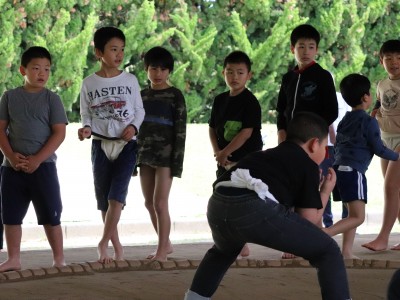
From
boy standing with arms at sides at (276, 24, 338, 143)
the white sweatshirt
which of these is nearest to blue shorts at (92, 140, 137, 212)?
the white sweatshirt

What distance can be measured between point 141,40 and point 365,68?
3.52m

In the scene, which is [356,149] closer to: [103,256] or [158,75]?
[158,75]

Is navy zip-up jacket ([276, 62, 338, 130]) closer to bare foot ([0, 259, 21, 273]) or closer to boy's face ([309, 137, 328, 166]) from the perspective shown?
boy's face ([309, 137, 328, 166])

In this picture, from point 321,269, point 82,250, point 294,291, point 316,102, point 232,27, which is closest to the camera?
point 321,269

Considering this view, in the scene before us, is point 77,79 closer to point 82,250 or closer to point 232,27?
point 232,27

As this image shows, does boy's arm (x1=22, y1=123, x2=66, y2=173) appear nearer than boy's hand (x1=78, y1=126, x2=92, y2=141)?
Yes

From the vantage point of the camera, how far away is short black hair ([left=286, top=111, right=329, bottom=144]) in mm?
5773

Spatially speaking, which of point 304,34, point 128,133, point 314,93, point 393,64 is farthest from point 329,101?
point 128,133

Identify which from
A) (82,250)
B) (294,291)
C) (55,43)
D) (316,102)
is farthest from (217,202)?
(55,43)

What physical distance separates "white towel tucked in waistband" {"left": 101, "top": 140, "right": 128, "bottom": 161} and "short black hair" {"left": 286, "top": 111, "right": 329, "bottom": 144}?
6.21ft

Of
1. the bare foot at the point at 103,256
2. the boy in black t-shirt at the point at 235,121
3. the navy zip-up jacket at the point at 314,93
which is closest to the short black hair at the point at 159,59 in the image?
the boy in black t-shirt at the point at 235,121

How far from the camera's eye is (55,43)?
15.4 meters

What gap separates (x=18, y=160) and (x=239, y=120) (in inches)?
59.0

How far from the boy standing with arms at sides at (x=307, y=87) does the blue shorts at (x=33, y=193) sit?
1612 millimetres
